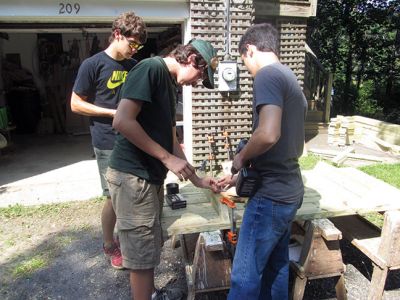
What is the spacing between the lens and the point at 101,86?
3043 millimetres

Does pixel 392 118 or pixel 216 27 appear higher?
pixel 216 27

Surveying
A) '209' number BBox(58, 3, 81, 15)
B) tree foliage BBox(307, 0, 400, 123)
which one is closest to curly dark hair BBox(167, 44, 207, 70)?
'209' number BBox(58, 3, 81, 15)

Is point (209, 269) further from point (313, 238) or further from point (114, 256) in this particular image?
point (114, 256)

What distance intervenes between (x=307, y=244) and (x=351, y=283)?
2.42 ft

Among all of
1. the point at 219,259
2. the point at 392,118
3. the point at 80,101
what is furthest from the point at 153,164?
the point at 392,118

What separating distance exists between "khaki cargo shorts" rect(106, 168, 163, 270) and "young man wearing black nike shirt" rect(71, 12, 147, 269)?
949mm

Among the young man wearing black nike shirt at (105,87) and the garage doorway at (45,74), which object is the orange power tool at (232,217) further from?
the garage doorway at (45,74)

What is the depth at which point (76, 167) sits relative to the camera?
6.27 m

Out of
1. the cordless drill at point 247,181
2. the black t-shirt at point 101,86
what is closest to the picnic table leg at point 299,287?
the cordless drill at point 247,181

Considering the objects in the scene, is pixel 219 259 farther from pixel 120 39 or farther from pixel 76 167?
pixel 76 167

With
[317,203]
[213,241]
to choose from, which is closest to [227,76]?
[317,203]

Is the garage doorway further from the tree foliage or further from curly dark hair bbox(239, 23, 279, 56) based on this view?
the tree foliage

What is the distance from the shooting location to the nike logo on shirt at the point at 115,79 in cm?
304

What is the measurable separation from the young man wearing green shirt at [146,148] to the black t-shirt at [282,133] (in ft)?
1.18
